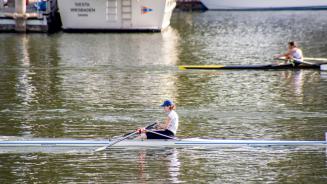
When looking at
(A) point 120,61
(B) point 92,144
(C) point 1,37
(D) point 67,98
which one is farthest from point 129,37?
(B) point 92,144

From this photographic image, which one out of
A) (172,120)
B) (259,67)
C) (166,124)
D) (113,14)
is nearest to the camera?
(172,120)

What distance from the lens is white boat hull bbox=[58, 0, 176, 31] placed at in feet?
240

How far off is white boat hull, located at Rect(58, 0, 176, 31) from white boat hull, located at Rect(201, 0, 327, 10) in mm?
33139

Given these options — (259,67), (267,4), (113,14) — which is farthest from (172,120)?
(267,4)

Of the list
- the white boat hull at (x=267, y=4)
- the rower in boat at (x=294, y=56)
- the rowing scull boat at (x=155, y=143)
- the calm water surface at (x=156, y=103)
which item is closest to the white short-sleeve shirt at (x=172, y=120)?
the rowing scull boat at (x=155, y=143)

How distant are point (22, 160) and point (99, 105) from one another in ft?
34.9

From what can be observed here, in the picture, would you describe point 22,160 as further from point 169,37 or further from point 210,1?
point 210,1

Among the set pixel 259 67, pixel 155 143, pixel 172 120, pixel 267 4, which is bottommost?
pixel 267 4

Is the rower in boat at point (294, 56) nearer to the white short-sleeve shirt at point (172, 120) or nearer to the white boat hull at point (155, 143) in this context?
the white boat hull at point (155, 143)

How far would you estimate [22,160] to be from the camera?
28.2 m

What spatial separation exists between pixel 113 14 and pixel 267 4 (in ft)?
121

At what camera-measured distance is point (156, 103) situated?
39.1 meters

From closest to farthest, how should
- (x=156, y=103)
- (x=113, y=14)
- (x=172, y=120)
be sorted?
(x=172, y=120)
(x=156, y=103)
(x=113, y=14)

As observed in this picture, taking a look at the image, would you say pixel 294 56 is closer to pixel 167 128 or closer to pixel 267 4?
pixel 167 128
